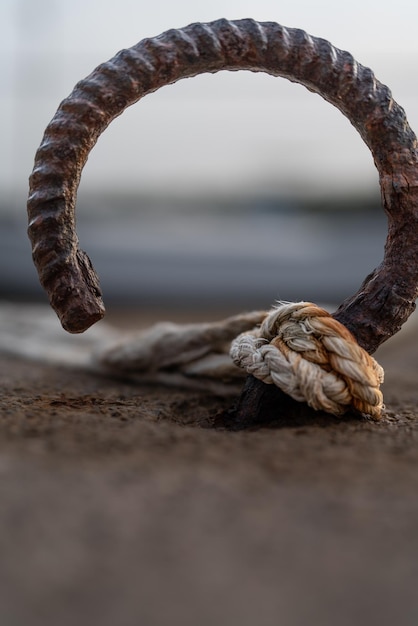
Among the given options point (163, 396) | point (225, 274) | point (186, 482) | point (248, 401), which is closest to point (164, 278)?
point (225, 274)

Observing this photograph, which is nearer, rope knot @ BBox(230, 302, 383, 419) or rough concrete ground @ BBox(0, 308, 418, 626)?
rough concrete ground @ BBox(0, 308, 418, 626)

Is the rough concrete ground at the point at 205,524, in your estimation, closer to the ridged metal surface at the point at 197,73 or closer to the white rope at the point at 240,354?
the white rope at the point at 240,354

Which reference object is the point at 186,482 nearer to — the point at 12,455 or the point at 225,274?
the point at 12,455

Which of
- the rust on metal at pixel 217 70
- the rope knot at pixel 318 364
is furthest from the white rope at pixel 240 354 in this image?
the rust on metal at pixel 217 70

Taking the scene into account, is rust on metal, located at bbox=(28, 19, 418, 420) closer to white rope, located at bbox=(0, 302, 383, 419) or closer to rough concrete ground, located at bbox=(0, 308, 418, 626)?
white rope, located at bbox=(0, 302, 383, 419)

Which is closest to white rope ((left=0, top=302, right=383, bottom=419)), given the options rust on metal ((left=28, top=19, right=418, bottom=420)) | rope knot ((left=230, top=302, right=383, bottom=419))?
rope knot ((left=230, top=302, right=383, bottom=419))

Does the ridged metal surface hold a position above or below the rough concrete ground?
above

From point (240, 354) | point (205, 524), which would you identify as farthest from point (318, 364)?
point (205, 524)

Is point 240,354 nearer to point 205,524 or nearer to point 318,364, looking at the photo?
point 318,364
